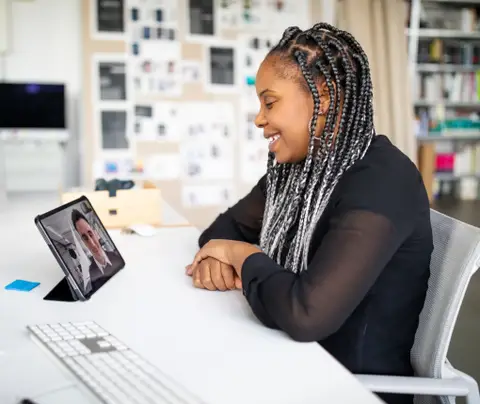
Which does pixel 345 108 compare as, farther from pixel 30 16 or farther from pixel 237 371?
pixel 30 16

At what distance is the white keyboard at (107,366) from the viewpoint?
2.35 ft

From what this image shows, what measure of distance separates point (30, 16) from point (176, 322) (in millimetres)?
3524

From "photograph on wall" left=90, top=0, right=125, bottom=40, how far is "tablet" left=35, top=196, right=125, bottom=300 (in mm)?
2849

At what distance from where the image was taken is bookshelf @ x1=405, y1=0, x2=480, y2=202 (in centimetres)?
532

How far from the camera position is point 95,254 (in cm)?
124

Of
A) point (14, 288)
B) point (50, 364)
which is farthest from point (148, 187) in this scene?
point (50, 364)

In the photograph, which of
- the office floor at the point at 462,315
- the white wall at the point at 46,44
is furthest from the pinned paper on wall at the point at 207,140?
the office floor at the point at 462,315

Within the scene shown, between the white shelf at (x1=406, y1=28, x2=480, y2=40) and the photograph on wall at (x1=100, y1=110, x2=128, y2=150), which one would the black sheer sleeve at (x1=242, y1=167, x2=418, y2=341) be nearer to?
the photograph on wall at (x1=100, y1=110, x2=128, y2=150)

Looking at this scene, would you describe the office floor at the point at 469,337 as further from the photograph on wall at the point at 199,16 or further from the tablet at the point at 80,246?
the photograph on wall at the point at 199,16

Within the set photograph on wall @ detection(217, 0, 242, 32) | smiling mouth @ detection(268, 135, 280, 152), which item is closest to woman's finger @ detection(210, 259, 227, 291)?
smiling mouth @ detection(268, 135, 280, 152)

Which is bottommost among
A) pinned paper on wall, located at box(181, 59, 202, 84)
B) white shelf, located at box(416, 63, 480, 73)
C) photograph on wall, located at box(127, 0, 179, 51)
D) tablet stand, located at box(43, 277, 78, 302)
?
tablet stand, located at box(43, 277, 78, 302)

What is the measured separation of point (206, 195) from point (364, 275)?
338 centimetres

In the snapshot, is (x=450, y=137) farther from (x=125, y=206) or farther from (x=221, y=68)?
(x=125, y=206)

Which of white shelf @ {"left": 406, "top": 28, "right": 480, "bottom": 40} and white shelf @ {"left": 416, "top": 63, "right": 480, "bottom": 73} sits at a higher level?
white shelf @ {"left": 406, "top": 28, "right": 480, "bottom": 40}
